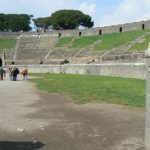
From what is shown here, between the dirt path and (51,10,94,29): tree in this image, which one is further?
(51,10,94,29): tree

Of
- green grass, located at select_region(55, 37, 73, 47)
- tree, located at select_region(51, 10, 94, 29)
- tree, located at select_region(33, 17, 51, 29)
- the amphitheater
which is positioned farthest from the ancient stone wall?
tree, located at select_region(33, 17, 51, 29)

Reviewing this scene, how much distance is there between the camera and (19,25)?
11188 cm

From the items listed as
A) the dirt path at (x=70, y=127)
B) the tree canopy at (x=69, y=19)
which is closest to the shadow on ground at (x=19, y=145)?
the dirt path at (x=70, y=127)

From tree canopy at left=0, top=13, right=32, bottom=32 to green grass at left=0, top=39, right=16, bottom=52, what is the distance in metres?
30.7

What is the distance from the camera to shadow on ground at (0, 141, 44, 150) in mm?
9656

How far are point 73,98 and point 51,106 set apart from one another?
2.94 metres

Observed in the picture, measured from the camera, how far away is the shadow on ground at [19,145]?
9.66 meters

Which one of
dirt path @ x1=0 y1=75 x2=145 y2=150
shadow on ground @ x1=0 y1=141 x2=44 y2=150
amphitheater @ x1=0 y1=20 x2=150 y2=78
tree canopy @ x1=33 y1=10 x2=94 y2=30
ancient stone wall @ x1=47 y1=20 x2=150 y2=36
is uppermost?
tree canopy @ x1=33 y1=10 x2=94 y2=30

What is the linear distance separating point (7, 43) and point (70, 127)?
67.5 m

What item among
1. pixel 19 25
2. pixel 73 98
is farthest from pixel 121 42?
pixel 19 25

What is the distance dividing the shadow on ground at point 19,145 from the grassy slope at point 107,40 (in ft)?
161

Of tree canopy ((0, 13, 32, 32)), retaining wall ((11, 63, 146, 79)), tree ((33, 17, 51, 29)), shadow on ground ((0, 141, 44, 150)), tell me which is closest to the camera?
shadow on ground ((0, 141, 44, 150))

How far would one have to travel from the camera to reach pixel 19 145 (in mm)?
9930

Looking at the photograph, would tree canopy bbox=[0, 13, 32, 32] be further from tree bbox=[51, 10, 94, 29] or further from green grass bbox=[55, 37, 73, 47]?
green grass bbox=[55, 37, 73, 47]
